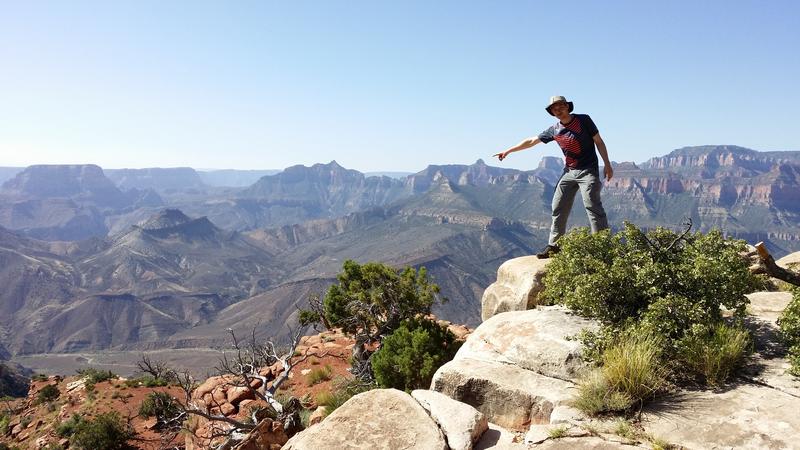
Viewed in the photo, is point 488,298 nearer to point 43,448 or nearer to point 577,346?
point 577,346

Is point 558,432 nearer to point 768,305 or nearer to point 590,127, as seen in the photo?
point 768,305

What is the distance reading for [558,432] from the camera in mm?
4777

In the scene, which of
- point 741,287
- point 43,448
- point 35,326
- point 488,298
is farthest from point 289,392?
point 35,326

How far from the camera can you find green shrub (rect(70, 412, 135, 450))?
1488cm

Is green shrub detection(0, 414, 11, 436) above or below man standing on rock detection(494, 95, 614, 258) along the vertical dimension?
below

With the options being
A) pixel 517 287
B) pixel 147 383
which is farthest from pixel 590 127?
pixel 147 383

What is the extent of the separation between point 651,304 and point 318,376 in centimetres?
1161

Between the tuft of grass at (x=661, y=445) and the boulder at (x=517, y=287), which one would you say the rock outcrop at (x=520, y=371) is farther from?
the boulder at (x=517, y=287)

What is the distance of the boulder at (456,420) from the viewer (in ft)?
17.3

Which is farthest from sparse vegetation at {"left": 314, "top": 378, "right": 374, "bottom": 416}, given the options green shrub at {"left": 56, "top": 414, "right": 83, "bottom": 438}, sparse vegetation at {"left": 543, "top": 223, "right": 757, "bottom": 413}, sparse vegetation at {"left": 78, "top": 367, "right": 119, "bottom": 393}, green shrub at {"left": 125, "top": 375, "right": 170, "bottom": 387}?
sparse vegetation at {"left": 78, "top": 367, "right": 119, "bottom": 393}

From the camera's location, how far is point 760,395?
493 cm

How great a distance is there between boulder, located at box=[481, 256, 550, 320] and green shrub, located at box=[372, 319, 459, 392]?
167cm

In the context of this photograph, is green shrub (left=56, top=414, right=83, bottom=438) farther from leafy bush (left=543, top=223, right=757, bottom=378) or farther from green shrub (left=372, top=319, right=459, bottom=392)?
leafy bush (left=543, top=223, right=757, bottom=378)

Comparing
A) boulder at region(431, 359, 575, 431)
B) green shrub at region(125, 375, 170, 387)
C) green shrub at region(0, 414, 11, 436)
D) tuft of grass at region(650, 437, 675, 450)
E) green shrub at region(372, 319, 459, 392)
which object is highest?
tuft of grass at region(650, 437, 675, 450)
